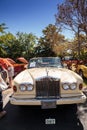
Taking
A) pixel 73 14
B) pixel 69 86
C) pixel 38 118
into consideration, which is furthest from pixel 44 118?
pixel 73 14

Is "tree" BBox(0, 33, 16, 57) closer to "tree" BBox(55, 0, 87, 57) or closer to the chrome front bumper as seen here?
"tree" BBox(55, 0, 87, 57)

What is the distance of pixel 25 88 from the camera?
644cm

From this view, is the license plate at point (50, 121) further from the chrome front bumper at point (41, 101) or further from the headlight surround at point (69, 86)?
the headlight surround at point (69, 86)

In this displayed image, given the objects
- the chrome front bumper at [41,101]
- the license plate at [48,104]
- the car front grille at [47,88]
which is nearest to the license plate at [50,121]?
the license plate at [48,104]

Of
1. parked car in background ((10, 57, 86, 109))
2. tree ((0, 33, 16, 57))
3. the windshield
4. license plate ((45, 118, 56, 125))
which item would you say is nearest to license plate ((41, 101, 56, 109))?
parked car in background ((10, 57, 86, 109))

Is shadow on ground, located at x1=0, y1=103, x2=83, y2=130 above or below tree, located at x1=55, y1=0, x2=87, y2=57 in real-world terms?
below

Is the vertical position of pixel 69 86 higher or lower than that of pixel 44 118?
higher

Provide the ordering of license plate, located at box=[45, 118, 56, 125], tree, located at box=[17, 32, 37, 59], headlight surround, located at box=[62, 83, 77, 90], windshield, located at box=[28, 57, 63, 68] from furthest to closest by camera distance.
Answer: tree, located at box=[17, 32, 37, 59] < windshield, located at box=[28, 57, 63, 68] < headlight surround, located at box=[62, 83, 77, 90] < license plate, located at box=[45, 118, 56, 125]

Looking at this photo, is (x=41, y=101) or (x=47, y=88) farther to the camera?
(x=47, y=88)

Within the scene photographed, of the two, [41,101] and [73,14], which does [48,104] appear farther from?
[73,14]

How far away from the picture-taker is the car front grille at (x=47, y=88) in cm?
639

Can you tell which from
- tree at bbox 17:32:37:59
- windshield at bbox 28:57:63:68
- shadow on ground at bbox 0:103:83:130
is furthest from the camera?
tree at bbox 17:32:37:59

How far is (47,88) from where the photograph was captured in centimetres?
643

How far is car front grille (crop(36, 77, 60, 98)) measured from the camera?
21.0 ft
